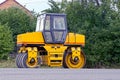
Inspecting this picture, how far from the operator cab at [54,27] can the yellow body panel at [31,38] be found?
13.6 inches

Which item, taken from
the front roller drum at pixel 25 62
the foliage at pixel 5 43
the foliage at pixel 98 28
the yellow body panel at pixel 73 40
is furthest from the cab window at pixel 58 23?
the foliage at pixel 5 43

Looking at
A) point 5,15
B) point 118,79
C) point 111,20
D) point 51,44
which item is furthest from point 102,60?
point 118,79

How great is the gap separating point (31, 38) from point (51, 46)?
52.0 inches

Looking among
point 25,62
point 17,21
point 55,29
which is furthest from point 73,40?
point 17,21

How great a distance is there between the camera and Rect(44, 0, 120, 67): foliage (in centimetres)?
3616

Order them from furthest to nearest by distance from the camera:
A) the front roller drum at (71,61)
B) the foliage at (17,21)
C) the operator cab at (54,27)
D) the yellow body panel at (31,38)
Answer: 1. the foliage at (17,21)
2. the operator cab at (54,27)
3. the front roller drum at (71,61)
4. the yellow body panel at (31,38)

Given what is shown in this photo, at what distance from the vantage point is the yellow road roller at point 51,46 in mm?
27312

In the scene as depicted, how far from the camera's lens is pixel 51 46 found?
27.8 meters

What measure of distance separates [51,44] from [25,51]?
1.57 metres

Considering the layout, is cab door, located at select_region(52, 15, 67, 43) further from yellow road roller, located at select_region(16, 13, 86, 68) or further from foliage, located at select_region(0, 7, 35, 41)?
foliage, located at select_region(0, 7, 35, 41)

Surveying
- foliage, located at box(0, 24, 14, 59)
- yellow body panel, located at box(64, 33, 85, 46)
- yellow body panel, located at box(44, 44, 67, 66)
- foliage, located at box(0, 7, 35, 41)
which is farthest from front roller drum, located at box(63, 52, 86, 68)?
foliage, located at box(0, 7, 35, 41)

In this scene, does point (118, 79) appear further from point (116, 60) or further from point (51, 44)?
point (116, 60)

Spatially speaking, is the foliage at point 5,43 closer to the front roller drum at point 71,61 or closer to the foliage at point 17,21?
the foliage at point 17,21

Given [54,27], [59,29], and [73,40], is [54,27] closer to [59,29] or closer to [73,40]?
[59,29]
